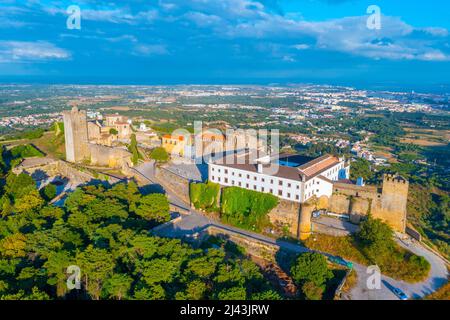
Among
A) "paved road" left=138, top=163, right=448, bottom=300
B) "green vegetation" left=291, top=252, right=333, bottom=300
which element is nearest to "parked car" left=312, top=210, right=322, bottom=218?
"paved road" left=138, top=163, right=448, bottom=300

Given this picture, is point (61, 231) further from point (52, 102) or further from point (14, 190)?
point (52, 102)

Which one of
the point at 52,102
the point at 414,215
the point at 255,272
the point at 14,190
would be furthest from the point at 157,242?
the point at 52,102

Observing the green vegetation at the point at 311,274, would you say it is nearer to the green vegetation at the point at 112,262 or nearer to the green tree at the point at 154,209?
the green vegetation at the point at 112,262

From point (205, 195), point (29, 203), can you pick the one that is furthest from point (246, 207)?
point (29, 203)

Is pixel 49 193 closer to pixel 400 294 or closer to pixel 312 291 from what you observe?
pixel 312 291

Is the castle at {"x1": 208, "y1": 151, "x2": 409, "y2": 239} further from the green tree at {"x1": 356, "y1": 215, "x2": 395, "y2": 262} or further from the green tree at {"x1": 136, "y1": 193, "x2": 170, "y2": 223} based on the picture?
the green tree at {"x1": 136, "y1": 193, "x2": 170, "y2": 223}
